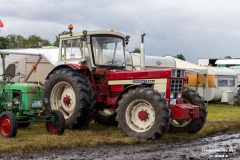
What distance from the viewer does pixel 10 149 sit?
7.12 m

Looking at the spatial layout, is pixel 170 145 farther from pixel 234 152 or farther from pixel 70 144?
pixel 70 144

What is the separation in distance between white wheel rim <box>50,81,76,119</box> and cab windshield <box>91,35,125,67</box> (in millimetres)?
941

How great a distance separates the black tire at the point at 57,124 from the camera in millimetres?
8906

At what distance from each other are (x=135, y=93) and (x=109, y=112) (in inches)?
82.8

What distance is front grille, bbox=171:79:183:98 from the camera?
30.0 feet

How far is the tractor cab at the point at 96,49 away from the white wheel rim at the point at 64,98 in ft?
2.23

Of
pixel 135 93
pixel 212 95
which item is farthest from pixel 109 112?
pixel 212 95

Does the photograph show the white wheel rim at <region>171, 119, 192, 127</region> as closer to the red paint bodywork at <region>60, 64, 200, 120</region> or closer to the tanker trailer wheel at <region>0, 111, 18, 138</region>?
the red paint bodywork at <region>60, 64, 200, 120</region>

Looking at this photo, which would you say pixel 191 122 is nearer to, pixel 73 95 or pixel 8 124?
pixel 73 95

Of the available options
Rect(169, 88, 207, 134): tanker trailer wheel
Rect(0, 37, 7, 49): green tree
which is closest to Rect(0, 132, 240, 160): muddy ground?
Rect(169, 88, 207, 134): tanker trailer wheel

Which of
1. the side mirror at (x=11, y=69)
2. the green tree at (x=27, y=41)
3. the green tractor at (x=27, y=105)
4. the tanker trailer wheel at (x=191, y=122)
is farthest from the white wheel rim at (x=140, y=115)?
the green tree at (x=27, y=41)

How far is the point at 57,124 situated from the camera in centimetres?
912

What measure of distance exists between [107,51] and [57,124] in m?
2.25

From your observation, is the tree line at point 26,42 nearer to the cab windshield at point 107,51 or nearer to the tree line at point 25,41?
the tree line at point 25,41
